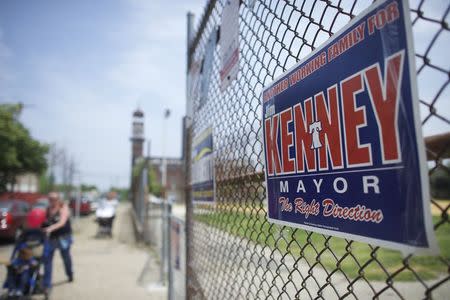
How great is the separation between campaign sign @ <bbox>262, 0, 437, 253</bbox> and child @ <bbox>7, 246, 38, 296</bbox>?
557 cm

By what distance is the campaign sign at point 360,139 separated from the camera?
2.67 feet

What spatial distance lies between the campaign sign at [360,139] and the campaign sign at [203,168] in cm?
123

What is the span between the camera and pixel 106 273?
7836mm

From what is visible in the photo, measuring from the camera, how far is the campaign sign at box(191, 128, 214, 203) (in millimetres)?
2586

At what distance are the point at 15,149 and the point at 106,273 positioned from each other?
21.7 metres

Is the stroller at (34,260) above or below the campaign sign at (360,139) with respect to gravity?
below

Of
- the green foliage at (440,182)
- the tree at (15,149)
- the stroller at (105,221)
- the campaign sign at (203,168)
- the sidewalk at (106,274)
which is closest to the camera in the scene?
the green foliage at (440,182)

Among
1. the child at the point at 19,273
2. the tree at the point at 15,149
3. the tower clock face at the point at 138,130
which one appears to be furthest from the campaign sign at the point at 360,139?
the tower clock face at the point at 138,130

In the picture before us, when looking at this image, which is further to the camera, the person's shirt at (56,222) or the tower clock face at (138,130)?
the tower clock face at (138,130)

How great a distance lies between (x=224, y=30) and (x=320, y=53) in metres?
1.29

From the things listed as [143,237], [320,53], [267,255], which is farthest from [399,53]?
[143,237]

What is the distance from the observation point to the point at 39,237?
19.9 feet

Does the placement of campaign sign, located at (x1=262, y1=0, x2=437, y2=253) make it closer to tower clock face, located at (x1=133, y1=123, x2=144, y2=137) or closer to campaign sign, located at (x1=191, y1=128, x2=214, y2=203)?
campaign sign, located at (x1=191, y1=128, x2=214, y2=203)

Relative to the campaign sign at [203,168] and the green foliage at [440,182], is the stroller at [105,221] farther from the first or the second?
the green foliage at [440,182]
